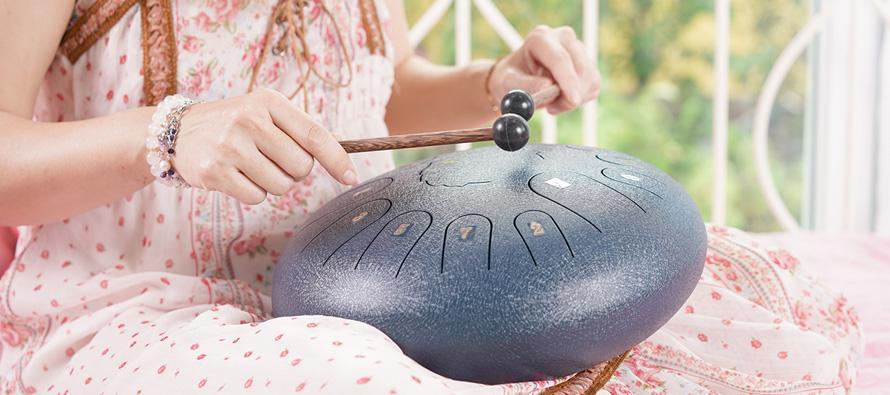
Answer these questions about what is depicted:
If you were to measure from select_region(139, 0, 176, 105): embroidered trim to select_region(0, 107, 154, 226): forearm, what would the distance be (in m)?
0.10

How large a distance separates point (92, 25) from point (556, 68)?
45 cm

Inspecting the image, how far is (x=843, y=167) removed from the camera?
85.0 inches

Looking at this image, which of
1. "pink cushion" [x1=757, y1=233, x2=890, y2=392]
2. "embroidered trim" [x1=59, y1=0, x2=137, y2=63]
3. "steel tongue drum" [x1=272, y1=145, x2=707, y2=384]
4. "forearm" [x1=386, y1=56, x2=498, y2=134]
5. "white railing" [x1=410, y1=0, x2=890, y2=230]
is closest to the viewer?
"steel tongue drum" [x1=272, y1=145, x2=707, y2=384]

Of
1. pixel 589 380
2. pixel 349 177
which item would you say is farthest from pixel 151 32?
pixel 589 380

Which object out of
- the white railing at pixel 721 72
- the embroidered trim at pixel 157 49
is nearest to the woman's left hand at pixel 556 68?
the embroidered trim at pixel 157 49

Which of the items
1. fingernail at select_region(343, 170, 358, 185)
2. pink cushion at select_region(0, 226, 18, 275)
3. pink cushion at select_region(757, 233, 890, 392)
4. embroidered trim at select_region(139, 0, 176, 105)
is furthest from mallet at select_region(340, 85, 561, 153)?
pink cushion at select_region(0, 226, 18, 275)

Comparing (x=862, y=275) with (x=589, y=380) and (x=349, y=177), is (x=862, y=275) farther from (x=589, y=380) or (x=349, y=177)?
(x=349, y=177)

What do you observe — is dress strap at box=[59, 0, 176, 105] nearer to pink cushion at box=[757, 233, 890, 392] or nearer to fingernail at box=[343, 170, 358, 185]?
fingernail at box=[343, 170, 358, 185]

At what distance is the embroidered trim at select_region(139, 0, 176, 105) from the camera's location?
833 mm

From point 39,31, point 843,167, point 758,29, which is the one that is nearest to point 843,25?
point 843,167

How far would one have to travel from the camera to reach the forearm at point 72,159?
28.1 inches

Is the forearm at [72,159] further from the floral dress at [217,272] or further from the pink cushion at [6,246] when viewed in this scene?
the pink cushion at [6,246]

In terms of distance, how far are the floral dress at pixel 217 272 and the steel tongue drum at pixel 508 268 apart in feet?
0.36

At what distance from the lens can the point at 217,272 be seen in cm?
87
